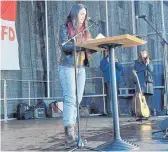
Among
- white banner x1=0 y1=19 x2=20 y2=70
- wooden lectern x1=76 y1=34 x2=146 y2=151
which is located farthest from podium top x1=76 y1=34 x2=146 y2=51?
white banner x1=0 y1=19 x2=20 y2=70

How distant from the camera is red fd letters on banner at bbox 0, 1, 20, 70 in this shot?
7.61 meters

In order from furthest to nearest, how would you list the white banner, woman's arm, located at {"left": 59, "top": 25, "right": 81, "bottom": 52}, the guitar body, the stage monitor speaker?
1. the white banner
2. the guitar body
3. the stage monitor speaker
4. woman's arm, located at {"left": 59, "top": 25, "right": 81, "bottom": 52}

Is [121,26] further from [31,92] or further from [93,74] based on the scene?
[31,92]

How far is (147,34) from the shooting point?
794 centimetres

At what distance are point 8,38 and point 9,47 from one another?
223mm

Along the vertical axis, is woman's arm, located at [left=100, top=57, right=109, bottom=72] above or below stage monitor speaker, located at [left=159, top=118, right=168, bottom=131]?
above

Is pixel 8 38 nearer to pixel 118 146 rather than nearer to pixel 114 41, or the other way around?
pixel 114 41

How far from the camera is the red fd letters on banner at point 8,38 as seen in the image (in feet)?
25.0

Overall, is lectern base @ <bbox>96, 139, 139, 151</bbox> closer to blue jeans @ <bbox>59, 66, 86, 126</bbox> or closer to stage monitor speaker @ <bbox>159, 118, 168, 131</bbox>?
blue jeans @ <bbox>59, 66, 86, 126</bbox>

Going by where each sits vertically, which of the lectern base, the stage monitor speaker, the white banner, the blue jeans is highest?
the white banner

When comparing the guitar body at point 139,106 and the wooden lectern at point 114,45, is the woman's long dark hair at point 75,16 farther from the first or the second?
the guitar body at point 139,106

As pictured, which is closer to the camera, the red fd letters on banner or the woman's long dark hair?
the woman's long dark hair

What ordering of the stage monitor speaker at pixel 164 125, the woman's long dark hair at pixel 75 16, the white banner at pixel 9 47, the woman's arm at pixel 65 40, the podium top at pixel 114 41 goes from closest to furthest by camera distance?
the podium top at pixel 114 41 < the woman's arm at pixel 65 40 < the woman's long dark hair at pixel 75 16 < the stage monitor speaker at pixel 164 125 < the white banner at pixel 9 47

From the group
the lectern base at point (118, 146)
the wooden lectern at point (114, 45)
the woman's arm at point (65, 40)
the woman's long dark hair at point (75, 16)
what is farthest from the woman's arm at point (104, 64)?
the lectern base at point (118, 146)
